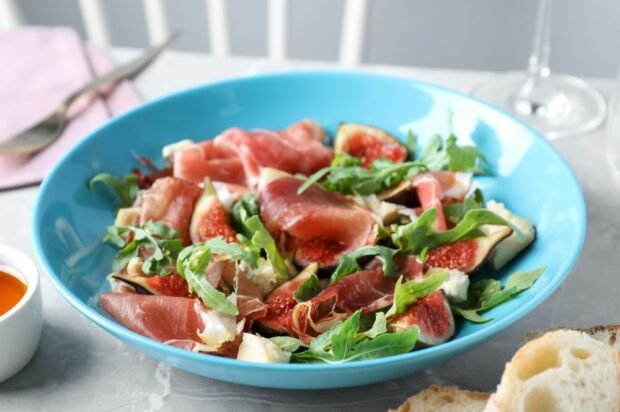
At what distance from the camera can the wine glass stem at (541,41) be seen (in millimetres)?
2752

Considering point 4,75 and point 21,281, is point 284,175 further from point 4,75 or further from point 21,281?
point 4,75

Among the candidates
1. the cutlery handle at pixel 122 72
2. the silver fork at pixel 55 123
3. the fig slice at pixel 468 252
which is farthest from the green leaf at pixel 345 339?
the cutlery handle at pixel 122 72

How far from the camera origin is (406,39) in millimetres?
4996

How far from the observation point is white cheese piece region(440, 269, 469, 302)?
1.71 meters

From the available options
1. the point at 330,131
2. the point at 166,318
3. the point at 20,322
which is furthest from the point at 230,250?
the point at 330,131

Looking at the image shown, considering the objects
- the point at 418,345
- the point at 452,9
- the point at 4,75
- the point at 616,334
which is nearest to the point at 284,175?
the point at 418,345

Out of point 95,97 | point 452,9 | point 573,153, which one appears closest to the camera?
point 573,153

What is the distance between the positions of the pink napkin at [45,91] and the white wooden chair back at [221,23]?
18.5 inches

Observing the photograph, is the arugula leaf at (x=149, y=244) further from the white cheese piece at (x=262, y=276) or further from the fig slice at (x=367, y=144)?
the fig slice at (x=367, y=144)

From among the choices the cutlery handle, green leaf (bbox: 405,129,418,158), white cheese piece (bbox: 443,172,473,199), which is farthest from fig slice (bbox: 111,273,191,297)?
the cutlery handle

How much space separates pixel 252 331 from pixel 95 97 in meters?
1.48

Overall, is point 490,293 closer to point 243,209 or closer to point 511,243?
point 511,243

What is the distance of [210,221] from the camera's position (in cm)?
195

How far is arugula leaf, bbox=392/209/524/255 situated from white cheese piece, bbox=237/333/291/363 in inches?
16.5
